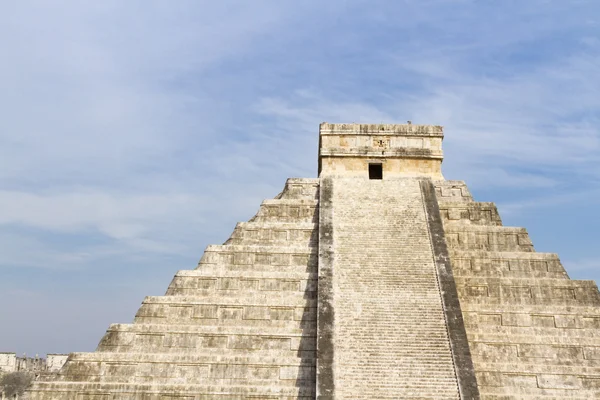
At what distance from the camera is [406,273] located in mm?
16750

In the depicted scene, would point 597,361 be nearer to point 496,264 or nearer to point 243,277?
point 496,264

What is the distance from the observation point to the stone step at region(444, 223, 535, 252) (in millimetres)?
18406

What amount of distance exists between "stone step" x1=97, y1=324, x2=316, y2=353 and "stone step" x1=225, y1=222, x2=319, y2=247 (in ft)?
9.71

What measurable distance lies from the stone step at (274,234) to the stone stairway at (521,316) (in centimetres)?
387

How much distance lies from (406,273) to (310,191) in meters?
4.98

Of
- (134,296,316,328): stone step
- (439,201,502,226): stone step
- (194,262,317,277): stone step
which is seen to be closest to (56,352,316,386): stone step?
(134,296,316,328): stone step

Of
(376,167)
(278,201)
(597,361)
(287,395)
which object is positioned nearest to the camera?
(287,395)

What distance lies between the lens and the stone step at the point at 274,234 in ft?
61.1

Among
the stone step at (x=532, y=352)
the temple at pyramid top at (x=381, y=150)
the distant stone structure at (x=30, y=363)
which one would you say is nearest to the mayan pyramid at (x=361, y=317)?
the stone step at (x=532, y=352)

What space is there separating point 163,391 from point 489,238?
9.61 meters

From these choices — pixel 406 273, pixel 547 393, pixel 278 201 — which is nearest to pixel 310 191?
pixel 278 201

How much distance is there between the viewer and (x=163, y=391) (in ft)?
49.7

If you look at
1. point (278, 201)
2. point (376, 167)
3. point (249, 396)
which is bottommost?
point (249, 396)

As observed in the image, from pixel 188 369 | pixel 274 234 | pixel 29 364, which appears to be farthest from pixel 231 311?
pixel 29 364
